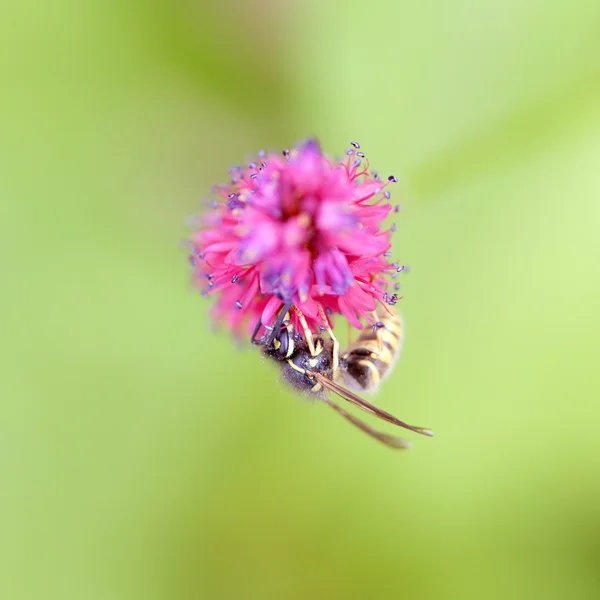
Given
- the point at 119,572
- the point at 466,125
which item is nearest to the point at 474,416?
the point at 466,125

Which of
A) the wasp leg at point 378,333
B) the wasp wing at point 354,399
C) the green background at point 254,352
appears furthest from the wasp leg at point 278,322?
the green background at point 254,352

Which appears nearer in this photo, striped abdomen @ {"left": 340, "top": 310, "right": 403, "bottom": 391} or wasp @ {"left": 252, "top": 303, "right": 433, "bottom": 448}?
wasp @ {"left": 252, "top": 303, "right": 433, "bottom": 448}

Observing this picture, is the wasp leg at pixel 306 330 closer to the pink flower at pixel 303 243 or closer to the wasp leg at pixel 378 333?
the pink flower at pixel 303 243

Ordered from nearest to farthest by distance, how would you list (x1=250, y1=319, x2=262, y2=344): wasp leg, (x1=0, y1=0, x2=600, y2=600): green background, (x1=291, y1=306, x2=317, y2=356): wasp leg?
(x1=291, y1=306, x2=317, y2=356): wasp leg → (x1=250, y1=319, x2=262, y2=344): wasp leg → (x1=0, y1=0, x2=600, y2=600): green background

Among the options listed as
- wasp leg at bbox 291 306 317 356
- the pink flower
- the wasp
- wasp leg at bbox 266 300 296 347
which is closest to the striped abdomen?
the wasp

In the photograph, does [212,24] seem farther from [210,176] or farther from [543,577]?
[543,577]

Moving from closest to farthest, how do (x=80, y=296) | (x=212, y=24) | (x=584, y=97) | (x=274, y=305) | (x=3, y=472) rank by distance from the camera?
1. (x=274, y=305)
2. (x=584, y=97)
3. (x=3, y=472)
4. (x=80, y=296)
5. (x=212, y=24)

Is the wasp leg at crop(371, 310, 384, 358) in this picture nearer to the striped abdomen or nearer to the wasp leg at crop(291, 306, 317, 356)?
the striped abdomen
